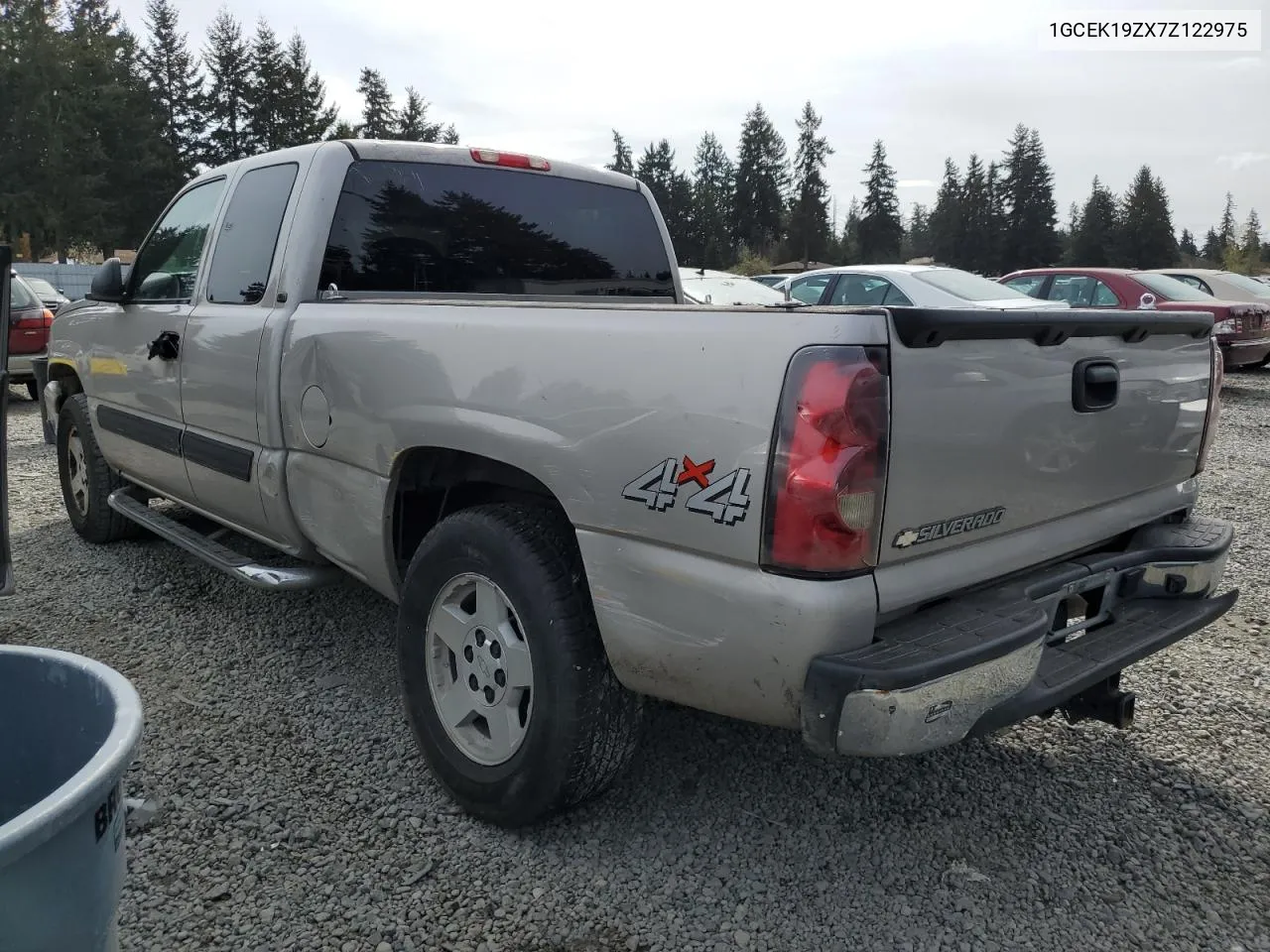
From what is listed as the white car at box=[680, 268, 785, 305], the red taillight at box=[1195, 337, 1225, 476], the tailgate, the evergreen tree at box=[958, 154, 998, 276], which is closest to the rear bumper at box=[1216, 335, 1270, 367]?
the white car at box=[680, 268, 785, 305]

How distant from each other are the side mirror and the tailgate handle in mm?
4061

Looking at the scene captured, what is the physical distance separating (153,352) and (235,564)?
3.80ft

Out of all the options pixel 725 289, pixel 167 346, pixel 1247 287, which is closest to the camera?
pixel 167 346

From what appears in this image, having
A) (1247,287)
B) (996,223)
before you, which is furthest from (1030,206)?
(1247,287)

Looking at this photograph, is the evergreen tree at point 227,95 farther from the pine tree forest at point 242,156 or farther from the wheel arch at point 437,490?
the wheel arch at point 437,490

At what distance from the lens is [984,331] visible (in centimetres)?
209

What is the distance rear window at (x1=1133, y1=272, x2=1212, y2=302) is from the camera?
12.4 metres

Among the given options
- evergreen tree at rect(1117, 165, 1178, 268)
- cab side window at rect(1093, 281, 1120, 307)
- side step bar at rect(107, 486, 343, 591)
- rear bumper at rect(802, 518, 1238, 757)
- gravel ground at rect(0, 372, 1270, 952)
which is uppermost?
evergreen tree at rect(1117, 165, 1178, 268)

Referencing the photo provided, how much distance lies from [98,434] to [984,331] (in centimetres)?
454

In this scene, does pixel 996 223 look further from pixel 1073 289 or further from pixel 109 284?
pixel 109 284

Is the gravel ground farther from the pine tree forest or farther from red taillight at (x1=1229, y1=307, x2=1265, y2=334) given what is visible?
the pine tree forest

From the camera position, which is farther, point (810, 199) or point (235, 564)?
point (810, 199)

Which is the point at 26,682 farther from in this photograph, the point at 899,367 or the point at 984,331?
the point at 984,331

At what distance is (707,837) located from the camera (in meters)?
2.62
